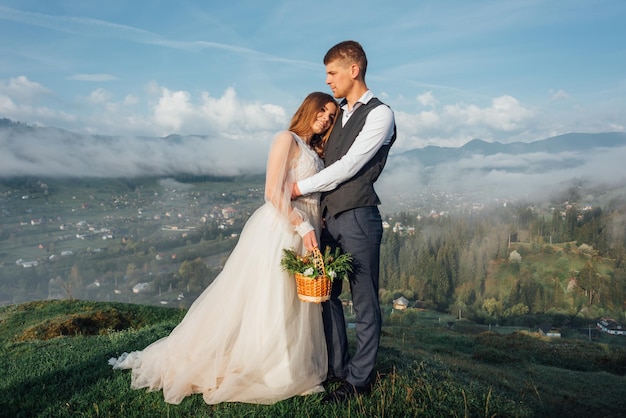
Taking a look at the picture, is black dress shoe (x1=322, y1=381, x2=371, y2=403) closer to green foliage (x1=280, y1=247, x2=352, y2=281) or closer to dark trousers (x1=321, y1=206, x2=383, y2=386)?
dark trousers (x1=321, y1=206, x2=383, y2=386)

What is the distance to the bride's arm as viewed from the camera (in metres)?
4.54

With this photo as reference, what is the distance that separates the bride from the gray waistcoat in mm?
277

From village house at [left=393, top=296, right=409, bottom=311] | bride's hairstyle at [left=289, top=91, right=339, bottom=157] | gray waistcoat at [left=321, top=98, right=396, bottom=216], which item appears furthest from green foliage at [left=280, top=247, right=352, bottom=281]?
village house at [left=393, top=296, right=409, bottom=311]

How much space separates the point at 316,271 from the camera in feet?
13.7

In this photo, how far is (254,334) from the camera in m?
4.73

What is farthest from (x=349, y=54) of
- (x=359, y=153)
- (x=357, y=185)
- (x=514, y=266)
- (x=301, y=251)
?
(x=514, y=266)

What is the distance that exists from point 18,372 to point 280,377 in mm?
3813

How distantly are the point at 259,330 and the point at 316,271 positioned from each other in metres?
1.02

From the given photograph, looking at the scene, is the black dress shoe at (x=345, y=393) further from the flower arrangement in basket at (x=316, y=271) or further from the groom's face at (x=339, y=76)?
the groom's face at (x=339, y=76)

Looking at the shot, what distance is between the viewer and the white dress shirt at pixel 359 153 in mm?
4262

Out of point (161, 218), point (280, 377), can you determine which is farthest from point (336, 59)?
point (161, 218)

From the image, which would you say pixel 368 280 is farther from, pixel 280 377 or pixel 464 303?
pixel 464 303

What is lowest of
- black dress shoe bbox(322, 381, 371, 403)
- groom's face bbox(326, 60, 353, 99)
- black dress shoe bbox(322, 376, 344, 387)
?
black dress shoe bbox(322, 376, 344, 387)

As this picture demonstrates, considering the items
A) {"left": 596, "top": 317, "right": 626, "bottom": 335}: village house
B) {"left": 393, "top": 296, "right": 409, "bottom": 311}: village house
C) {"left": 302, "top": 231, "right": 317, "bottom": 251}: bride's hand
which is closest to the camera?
{"left": 302, "top": 231, "right": 317, "bottom": 251}: bride's hand
